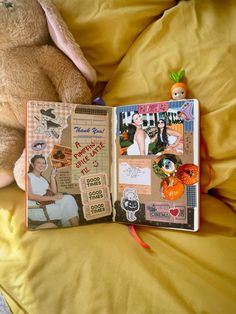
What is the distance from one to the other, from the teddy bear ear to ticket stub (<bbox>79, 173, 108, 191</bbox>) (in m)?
0.21


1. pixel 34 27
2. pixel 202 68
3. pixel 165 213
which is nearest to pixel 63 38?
pixel 34 27

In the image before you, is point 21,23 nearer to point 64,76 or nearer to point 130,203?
point 64,76

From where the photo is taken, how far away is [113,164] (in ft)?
2.00

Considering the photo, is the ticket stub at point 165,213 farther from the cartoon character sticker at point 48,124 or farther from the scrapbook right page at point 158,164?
the cartoon character sticker at point 48,124

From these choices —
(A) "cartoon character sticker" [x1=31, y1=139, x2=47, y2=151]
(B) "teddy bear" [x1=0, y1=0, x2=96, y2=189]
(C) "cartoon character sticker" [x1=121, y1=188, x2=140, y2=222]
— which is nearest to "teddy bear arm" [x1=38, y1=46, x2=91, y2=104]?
(B) "teddy bear" [x1=0, y1=0, x2=96, y2=189]

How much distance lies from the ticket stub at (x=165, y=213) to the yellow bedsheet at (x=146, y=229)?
3 cm

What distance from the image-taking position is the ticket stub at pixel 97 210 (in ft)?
1.94

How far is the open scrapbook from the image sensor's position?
1.82ft

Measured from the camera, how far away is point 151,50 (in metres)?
0.60

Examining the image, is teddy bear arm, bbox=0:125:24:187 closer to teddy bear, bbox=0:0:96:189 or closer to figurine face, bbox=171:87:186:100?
teddy bear, bbox=0:0:96:189

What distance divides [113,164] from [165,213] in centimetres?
14

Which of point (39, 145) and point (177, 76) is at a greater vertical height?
point (177, 76)

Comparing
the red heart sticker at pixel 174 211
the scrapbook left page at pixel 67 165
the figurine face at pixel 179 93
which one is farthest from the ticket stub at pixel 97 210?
the figurine face at pixel 179 93

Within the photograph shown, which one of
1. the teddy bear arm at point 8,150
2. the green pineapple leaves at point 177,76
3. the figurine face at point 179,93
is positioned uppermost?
the green pineapple leaves at point 177,76
